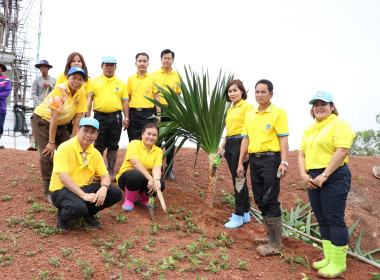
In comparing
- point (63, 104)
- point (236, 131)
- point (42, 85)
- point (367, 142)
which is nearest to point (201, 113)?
point (236, 131)

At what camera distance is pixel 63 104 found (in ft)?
13.2

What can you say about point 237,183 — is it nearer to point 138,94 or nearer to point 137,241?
point 137,241

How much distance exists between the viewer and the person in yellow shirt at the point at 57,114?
397cm

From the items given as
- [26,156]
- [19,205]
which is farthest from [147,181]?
[26,156]

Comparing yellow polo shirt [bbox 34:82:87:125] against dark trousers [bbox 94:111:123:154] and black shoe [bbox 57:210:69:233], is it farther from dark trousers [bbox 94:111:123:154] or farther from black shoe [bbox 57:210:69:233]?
black shoe [bbox 57:210:69:233]

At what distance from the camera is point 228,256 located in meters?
3.42

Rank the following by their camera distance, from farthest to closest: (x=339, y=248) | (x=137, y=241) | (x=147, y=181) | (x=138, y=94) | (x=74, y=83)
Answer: (x=138, y=94)
(x=147, y=181)
(x=74, y=83)
(x=137, y=241)
(x=339, y=248)

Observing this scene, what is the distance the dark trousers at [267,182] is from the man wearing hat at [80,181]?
1502 mm


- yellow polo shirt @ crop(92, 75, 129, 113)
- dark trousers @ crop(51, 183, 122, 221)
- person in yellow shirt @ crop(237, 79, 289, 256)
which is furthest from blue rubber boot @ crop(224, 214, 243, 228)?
yellow polo shirt @ crop(92, 75, 129, 113)

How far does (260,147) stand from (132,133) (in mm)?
2334

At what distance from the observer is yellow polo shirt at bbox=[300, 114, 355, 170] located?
3176 millimetres

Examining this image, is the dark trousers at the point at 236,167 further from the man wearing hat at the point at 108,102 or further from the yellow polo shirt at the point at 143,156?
the man wearing hat at the point at 108,102

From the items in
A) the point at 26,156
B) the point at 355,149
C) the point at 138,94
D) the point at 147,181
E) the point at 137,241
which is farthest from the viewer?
the point at 355,149

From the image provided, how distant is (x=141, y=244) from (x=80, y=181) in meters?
0.93
